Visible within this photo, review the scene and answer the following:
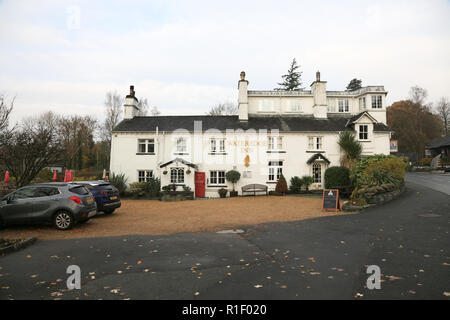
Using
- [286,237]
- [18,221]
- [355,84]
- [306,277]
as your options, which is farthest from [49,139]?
[355,84]

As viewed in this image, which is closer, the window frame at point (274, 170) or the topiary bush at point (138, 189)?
the topiary bush at point (138, 189)

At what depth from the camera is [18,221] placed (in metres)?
9.16

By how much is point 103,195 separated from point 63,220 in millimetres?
3013

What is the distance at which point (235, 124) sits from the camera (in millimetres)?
23828

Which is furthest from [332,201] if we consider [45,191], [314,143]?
[45,191]

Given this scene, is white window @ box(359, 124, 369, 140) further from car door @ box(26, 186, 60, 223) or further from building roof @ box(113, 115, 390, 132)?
car door @ box(26, 186, 60, 223)

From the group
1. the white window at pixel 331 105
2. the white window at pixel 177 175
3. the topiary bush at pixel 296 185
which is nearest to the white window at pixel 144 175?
the white window at pixel 177 175

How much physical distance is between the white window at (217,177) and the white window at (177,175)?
2699 millimetres

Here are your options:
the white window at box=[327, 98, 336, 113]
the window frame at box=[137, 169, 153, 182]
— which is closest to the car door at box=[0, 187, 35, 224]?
the window frame at box=[137, 169, 153, 182]

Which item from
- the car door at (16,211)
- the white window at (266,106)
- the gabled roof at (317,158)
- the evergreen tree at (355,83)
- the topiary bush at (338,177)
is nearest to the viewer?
the car door at (16,211)

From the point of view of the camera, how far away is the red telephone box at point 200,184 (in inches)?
861

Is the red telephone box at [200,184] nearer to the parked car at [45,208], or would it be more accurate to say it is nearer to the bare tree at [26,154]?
the bare tree at [26,154]

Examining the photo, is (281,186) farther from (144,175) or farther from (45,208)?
(45,208)
